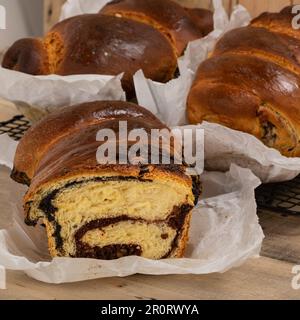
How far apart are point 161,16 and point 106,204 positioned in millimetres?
807

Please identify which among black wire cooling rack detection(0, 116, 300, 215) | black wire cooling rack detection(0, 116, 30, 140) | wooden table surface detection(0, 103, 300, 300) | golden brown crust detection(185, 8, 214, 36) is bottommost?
black wire cooling rack detection(0, 116, 30, 140)

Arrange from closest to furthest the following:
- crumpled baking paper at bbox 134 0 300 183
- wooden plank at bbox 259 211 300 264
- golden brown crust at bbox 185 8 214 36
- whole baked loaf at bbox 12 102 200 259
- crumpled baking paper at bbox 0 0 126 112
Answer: whole baked loaf at bbox 12 102 200 259, wooden plank at bbox 259 211 300 264, crumpled baking paper at bbox 134 0 300 183, crumpled baking paper at bbox 0 0 126 112, golden brown crust at bbox 185 8 214 36

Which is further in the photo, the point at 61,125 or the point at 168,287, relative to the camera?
the point at 61,125

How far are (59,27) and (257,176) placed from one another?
1.95 feet

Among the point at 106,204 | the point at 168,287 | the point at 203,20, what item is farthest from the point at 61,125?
the point at 203,20

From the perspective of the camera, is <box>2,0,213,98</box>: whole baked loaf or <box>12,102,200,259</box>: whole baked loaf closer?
<box>12,102,200,259</box>: whole baked loaf

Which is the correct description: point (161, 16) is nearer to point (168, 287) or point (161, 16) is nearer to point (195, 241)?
point (195, 241)

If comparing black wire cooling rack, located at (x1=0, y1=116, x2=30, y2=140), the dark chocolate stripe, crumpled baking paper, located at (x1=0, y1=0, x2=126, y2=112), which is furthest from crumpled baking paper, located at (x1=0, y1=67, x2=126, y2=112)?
the dark chocolate stripe

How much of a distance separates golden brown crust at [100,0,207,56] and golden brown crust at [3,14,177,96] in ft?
0.22

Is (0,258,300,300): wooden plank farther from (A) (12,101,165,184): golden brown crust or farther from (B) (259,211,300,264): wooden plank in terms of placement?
(A) (12,101,165,184): golden brown crust

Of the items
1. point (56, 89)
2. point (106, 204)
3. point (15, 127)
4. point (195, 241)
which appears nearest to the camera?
point (106, 204)

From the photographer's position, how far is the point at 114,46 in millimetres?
1640

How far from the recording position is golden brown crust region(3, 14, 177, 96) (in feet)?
5.34

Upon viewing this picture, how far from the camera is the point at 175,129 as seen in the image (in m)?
1.40
